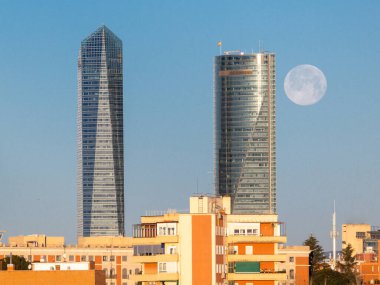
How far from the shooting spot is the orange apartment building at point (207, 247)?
4540 inches

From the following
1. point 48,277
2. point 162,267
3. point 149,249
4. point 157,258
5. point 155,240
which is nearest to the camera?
point 48,277

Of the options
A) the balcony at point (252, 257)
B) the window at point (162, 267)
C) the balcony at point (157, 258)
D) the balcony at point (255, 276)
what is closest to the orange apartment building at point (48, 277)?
the balcony at point (157, 258)

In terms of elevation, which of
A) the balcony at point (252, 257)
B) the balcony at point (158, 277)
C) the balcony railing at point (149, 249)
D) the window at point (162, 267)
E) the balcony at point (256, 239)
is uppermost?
the balcony at point (256, 239)

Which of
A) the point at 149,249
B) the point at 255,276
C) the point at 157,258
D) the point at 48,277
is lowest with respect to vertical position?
the point at 255,276

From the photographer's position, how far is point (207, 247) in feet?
379

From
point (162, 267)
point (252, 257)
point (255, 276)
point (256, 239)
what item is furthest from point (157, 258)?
point (256, 239)

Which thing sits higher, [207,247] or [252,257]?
[207,247]

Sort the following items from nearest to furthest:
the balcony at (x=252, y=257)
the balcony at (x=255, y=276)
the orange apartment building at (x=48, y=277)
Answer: the orange apartment building at (x=48, y=277) → the balcony at (x=255, y=276) → the balcony at (x=252, y=257)

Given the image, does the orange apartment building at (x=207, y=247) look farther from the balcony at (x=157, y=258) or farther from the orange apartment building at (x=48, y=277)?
the orange apartment building at (x=48, y=277)

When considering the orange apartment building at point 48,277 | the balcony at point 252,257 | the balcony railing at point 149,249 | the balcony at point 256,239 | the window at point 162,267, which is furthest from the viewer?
the balcony at point 256,239

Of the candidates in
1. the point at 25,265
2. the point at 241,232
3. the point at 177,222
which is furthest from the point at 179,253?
the point at 25,265

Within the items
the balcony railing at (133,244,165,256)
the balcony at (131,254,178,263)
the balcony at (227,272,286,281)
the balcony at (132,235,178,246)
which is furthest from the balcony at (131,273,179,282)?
the balcony at (227,272,286,281)

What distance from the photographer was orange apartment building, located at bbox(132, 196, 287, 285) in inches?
4540

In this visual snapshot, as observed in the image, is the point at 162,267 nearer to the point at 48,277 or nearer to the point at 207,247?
the point at 207,247
